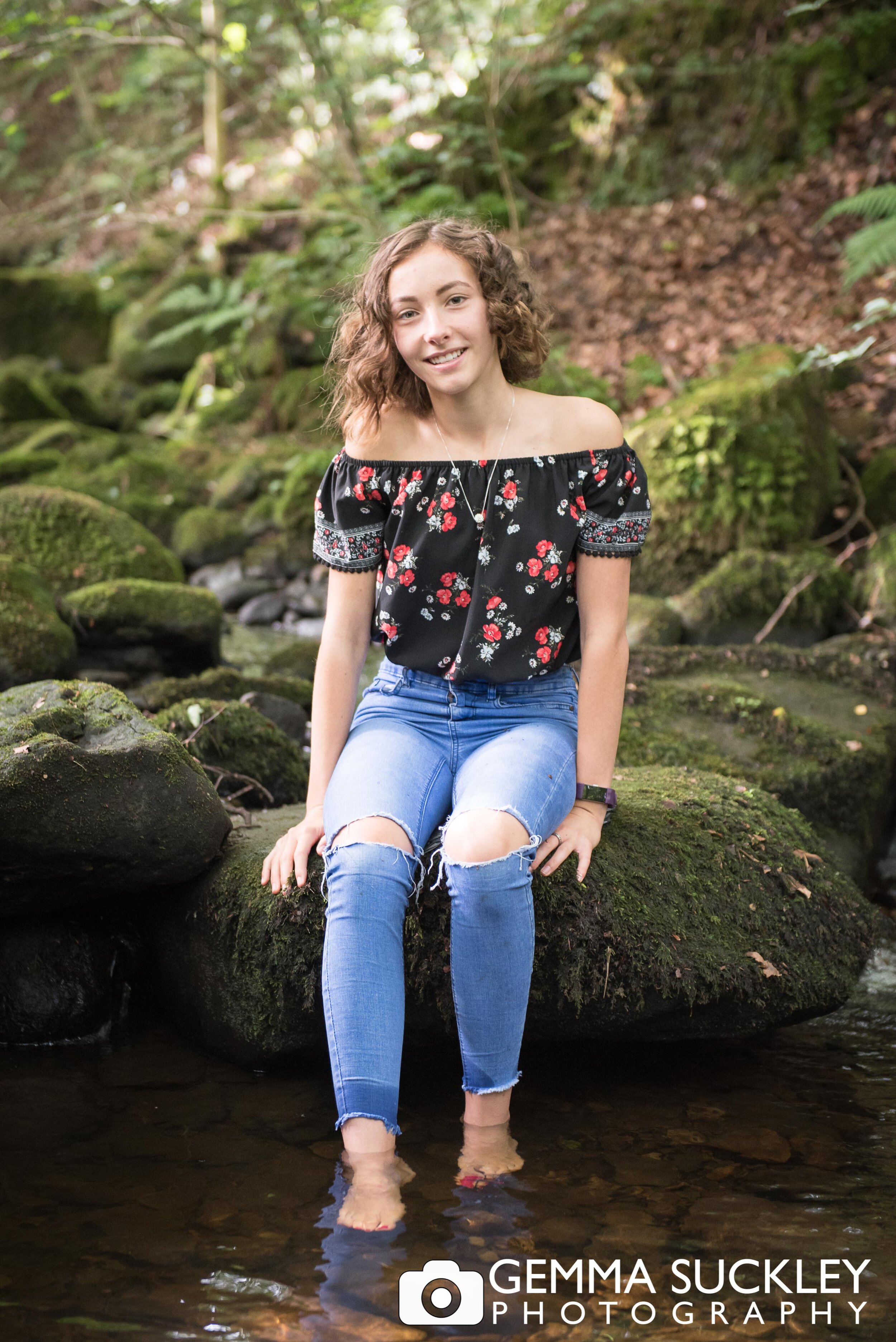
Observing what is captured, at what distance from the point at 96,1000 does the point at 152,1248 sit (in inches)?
41.9

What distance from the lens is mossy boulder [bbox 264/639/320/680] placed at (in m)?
6.01

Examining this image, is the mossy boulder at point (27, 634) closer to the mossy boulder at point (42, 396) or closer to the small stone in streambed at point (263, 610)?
the small stone in streambed at point (263, 610)

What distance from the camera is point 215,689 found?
461 cm

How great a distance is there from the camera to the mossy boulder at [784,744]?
4.04m

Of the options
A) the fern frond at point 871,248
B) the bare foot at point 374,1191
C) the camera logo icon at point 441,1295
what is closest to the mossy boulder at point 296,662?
the bare foot at point 374,1191

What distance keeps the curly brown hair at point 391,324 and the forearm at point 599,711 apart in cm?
82

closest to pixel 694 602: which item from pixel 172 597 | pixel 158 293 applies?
pixel 172 597

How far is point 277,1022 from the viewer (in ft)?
9.02

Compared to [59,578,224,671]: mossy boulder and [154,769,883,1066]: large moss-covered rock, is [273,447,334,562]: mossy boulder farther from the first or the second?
[154,769,883,1066]: large moss-covered rock

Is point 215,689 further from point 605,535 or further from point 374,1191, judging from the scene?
point 374,1191

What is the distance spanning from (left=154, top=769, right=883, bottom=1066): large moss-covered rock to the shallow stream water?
130 mm

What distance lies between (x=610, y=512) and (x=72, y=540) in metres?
4.23

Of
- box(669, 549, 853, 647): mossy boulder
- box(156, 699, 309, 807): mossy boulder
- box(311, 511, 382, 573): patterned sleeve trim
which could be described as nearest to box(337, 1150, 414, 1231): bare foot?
box(311, 511, 382, 573): patterned sleeve trim

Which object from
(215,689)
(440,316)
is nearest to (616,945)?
(440,316)
